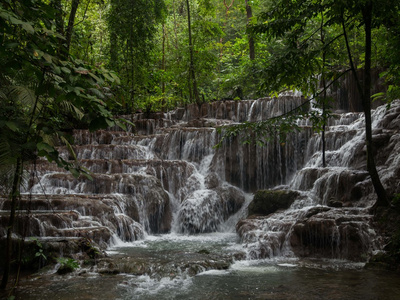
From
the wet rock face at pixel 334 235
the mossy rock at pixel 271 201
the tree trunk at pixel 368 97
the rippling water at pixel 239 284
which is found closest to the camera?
the rippling water at pixel 239 284

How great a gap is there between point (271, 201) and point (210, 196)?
2623mm

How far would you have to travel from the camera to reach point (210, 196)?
13.6m

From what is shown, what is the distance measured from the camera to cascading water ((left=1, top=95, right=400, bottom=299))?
326 inches

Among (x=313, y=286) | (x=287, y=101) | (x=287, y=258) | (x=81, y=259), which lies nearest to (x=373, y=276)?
(x=313, y=286)

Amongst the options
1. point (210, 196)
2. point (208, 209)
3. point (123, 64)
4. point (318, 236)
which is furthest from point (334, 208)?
point (123, 64)

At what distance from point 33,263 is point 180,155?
1064cm

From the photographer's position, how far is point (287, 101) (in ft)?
62.6

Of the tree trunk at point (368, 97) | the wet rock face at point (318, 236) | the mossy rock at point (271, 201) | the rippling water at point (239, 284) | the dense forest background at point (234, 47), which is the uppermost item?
the dense forest background at point (234, 47)

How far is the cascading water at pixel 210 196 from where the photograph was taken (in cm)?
829

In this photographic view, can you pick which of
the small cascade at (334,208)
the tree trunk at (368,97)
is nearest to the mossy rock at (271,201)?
the small cascade at (334,208)

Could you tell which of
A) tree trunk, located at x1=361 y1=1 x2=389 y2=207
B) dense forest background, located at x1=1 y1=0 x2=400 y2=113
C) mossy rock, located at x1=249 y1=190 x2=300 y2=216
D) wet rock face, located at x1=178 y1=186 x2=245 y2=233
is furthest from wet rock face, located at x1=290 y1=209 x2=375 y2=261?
wet rock face, located at x1=178 y1=186 x2=245 y2=233

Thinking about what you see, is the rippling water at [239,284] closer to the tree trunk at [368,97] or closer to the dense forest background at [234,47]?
the tree trunk at [368,97]

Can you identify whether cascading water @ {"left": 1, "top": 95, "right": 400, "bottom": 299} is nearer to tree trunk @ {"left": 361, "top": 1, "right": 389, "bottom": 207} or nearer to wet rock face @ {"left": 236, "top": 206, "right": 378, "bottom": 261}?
wet rock face @ {"left": 236, "top": 206, "right": 378, "bottom": 261}

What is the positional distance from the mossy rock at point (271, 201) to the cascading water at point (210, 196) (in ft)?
0.89
